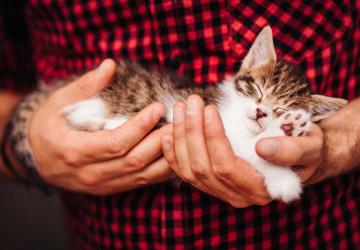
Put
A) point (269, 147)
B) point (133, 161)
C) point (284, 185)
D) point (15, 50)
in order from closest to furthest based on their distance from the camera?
point (269, 147)
point (284, 185)
point (133, 161)
point (15, 50)

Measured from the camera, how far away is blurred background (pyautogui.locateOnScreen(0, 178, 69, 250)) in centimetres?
263

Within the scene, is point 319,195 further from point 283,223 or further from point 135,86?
point 135,86

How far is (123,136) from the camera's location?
3.35ft

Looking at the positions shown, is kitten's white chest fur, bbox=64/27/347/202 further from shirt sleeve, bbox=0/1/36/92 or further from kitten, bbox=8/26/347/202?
shirt sleeve, bbox=0/1/36/92

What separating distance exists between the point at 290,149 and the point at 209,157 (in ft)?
0.57

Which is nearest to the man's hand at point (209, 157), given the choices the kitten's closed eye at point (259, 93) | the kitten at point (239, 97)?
the kitten at point (239, 97)

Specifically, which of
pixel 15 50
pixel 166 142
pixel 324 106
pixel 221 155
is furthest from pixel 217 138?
pixel 15 50

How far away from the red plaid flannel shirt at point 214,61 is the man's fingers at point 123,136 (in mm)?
175

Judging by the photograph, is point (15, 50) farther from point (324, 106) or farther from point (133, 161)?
point (324, 106)

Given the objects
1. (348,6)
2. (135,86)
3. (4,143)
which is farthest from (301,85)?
(4,143)

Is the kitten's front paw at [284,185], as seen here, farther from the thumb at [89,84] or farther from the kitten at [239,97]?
the thumb at [89,84]

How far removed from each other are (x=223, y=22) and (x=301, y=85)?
287 millimetres

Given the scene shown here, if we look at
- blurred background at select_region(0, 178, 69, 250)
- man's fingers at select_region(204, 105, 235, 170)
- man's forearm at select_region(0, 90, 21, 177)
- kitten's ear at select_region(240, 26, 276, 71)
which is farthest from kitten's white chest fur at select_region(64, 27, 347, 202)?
blurred background at select_region(0, 178, 69, 250)

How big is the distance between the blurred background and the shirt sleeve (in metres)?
1.16
